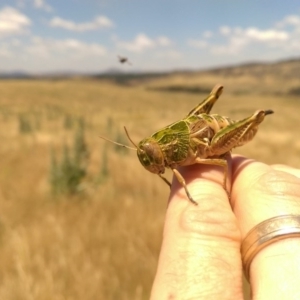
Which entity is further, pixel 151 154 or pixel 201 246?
pixel 151 154

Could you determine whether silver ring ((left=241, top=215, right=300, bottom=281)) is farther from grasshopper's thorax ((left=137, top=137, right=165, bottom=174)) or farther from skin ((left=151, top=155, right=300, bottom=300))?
grasshopper's thorax ((left=137, top=137, right=165, bottom=174))

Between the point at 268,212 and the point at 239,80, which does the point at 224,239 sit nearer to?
the point at 268,212

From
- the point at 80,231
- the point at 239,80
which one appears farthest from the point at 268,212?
the point at 239,80

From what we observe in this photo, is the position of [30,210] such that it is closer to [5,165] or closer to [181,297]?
[5,165]

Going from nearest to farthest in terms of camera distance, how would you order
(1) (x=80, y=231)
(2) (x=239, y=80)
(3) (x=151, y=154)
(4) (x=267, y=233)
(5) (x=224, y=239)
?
1. (4) (x=267, y=233)
2. (5) (x=224, y=239)
3. (3) (x=151, y=154)
4. (1) (x=80, y=231)
5. (2) (x=239, y=80)

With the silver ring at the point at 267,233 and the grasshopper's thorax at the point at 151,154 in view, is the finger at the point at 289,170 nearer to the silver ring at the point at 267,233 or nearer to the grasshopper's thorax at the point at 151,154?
the silver ring at the point at 267,233

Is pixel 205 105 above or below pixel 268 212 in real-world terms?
above

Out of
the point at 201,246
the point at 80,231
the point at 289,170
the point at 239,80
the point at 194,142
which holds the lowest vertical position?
the point at 80,231
